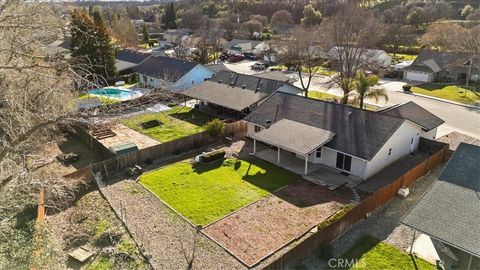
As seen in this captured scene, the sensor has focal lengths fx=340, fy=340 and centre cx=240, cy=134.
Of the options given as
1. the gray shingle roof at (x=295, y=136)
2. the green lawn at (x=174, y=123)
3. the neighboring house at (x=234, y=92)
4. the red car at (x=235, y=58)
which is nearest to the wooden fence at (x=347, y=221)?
the gray shingle roof at (x=295, y=136)

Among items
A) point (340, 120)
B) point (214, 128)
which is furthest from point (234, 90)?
point (340, 120)

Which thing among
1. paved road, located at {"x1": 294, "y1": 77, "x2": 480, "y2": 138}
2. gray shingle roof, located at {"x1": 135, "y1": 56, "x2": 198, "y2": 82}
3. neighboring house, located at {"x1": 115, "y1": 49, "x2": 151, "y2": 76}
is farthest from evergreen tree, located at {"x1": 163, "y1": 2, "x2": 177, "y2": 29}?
paved road, located at {"x1": 294, "y1": 77, "x2": 480, "y2": 138}

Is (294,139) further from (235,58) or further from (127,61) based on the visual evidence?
(235,58)

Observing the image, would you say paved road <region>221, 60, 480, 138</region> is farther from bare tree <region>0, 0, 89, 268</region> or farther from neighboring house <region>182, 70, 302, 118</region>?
bare tree <region>0, 0, 89, 268</region>

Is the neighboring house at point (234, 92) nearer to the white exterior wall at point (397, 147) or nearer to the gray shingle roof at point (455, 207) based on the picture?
the white exterior wall at point (397, 147)

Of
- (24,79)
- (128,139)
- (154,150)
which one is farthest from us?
(128,139)

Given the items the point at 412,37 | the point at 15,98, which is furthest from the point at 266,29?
the point at 15,98

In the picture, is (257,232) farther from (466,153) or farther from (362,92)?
(362,92)

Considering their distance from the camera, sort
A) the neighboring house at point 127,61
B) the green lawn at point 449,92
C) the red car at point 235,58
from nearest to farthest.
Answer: the green lawn at point 449,92, the neighboring house at point 127,61, the red car at point 235,58
